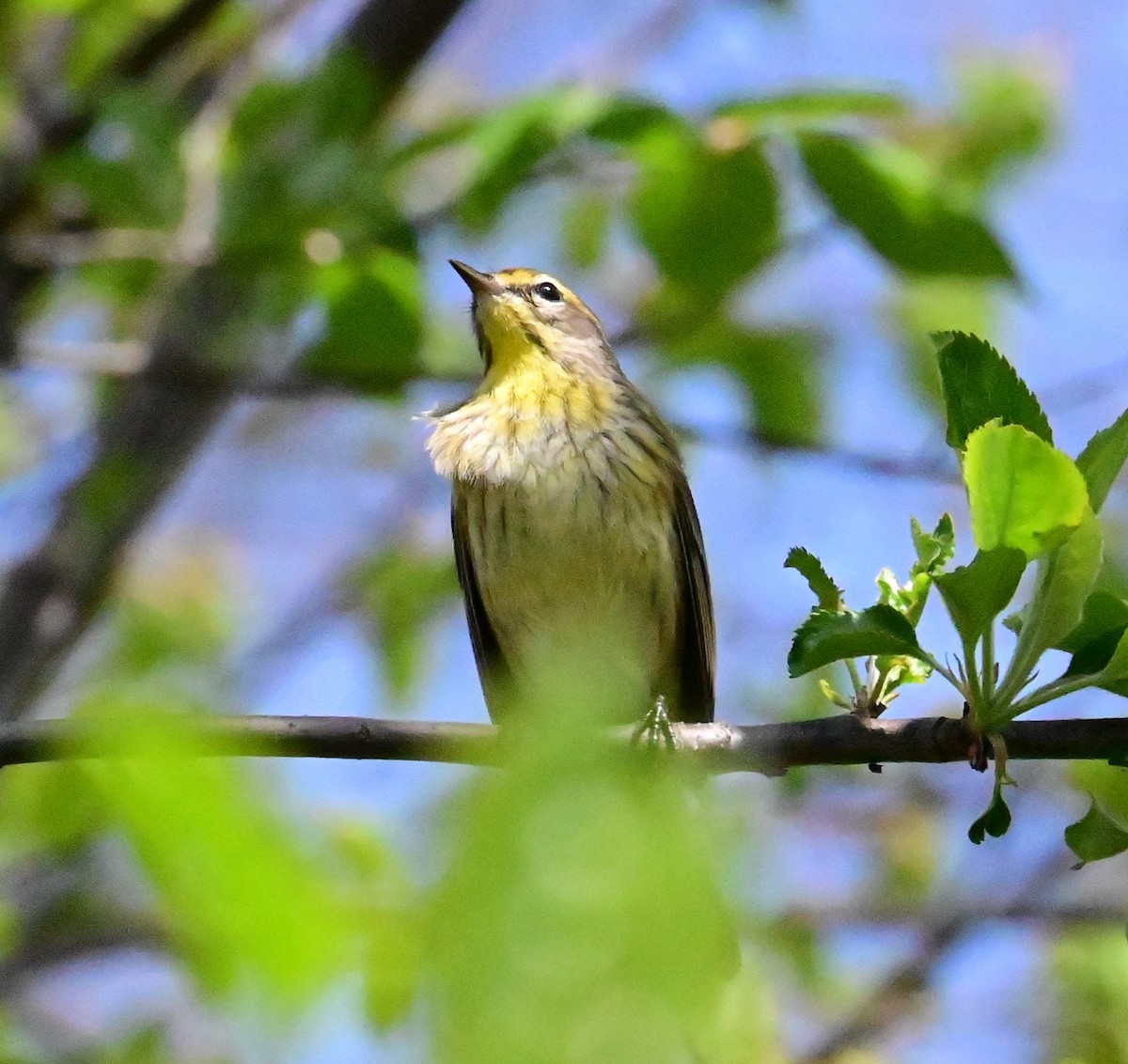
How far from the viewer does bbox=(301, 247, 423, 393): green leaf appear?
4172 mm

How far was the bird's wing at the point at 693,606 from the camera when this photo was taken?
5.22 metres

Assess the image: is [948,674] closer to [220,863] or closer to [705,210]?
[220,863]

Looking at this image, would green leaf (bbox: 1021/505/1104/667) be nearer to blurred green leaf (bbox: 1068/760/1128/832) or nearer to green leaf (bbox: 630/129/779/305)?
blurred green leaf (bbox: 1068/760/1128/832)

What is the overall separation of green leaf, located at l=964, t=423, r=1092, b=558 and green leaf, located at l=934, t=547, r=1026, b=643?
26mm

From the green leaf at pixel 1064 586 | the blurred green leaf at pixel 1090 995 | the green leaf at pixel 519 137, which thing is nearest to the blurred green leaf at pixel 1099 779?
the blurred green leaf at pixel 1090 995

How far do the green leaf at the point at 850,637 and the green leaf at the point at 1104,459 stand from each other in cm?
31

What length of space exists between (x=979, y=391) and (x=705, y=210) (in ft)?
6.44

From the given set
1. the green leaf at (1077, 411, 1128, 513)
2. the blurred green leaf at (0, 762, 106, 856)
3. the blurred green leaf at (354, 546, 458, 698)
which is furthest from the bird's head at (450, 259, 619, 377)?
the green leaf at (1077, 411, 1128, 513)

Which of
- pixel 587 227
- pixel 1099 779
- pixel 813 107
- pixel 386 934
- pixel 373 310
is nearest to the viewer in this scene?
pixel 386 934

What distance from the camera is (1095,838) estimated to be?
85.7 inches

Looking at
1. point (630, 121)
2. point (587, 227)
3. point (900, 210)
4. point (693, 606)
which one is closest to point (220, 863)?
point (900, 210)

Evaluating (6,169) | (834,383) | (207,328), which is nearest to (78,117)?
(6,169)

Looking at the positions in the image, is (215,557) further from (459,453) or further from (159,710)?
(159,710)

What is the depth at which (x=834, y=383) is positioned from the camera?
5699 mm
